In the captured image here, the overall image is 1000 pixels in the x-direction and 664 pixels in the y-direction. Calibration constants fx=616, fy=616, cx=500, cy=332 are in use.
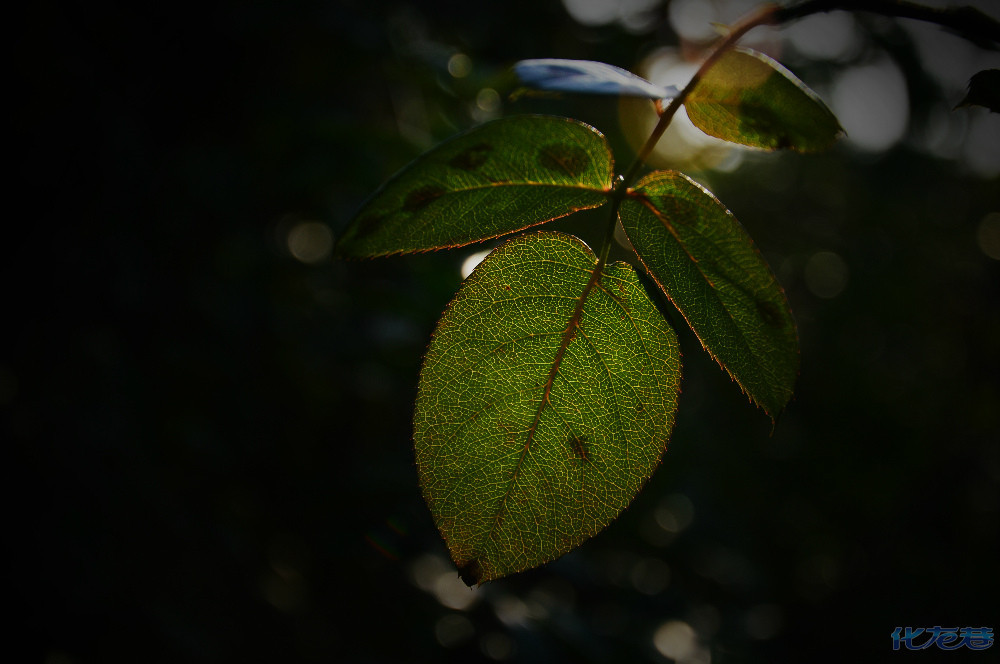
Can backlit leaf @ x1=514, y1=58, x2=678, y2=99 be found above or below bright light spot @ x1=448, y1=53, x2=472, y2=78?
above

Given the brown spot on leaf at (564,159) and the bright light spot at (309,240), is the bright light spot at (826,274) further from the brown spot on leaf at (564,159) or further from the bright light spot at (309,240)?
the brown spot on leaf at (564,159)

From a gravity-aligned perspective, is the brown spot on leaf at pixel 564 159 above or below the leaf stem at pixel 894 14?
below

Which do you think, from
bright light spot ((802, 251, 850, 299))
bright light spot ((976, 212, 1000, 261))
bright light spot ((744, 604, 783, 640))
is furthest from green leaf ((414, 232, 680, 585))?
bright light spot ((976, 212, 1000, 261))

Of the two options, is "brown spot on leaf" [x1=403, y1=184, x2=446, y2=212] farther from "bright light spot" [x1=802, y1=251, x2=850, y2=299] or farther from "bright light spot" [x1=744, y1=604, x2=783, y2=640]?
"bright light spot" [x1=802, y1=251, x2=850, y2=299]

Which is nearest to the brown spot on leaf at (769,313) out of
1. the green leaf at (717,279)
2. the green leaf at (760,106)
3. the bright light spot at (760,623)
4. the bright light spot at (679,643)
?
the green leaf at (717,279)

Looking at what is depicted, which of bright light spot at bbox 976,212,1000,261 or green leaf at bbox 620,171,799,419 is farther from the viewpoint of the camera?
bright light spot at bbox 976,212,1000,261

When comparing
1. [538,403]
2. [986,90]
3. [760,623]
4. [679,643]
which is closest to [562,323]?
[538,403]
